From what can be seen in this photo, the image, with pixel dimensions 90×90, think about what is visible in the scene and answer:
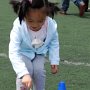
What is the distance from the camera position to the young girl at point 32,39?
3.93 meters

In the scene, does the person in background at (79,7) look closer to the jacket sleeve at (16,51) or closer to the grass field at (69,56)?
the grass field at (69,56)

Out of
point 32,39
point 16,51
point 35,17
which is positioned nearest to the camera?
point 35,17

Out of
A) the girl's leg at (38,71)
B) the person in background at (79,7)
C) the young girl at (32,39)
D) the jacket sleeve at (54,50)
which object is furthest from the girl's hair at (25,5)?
the person in background at (79,7)

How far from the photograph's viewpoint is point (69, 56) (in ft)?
23.4

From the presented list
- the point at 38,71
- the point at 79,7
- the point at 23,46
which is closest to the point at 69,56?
the point at 38,71

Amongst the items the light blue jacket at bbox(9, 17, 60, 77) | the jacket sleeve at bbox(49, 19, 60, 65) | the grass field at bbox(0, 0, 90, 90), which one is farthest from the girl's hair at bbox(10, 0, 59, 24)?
the grass field at bbox(0, 0, 90, 90)

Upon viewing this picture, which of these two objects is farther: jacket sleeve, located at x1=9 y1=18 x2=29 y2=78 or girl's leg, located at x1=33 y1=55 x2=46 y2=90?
girl's leg, located at x1=33 y1=55 x2=46 y2=90

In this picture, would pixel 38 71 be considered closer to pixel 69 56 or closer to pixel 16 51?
pixel 16 51

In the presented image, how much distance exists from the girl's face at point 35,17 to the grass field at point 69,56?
1.61 m

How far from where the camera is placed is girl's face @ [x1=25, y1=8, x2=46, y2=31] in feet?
12.9

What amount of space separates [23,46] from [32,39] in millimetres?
113

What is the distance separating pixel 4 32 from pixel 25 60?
15.8 feet

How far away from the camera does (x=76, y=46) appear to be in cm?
786

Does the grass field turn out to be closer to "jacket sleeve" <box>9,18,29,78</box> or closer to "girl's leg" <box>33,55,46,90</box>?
"girl's leg" <box>33,55,46,90</box>
